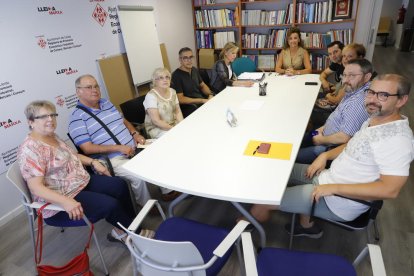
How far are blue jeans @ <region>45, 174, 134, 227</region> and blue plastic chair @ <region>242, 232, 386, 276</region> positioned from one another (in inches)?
39.1

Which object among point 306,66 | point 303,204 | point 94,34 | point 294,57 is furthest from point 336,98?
point 94,34

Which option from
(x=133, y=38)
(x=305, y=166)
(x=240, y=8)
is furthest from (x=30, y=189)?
(x=240, y=8)

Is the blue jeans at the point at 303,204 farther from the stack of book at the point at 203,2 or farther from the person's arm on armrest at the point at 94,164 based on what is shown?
the stack of book at the point at 203,2

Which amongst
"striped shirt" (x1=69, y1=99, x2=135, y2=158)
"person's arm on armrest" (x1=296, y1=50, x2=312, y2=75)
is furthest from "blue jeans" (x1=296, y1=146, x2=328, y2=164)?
"person's arm on armrest" (x1=296, y1=50, x2=312, y2=75)

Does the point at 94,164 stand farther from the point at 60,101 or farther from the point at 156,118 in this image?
the point at 60,101

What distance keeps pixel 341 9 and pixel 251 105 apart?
9.64 ft

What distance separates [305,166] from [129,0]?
3307 millimetres

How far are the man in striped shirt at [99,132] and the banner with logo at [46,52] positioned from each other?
77 centimetres

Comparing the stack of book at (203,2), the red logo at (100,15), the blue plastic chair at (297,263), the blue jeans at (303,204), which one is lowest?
the blue plastic chair at (297,263)

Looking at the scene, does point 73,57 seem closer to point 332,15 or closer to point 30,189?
point 30,189

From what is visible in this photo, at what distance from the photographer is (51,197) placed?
158 cm

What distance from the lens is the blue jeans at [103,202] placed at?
171cm

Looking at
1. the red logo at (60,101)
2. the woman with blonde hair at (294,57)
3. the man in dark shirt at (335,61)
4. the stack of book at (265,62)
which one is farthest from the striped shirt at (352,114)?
the stack of book at (265,62)

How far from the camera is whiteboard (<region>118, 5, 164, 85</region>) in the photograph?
366 centimetres
